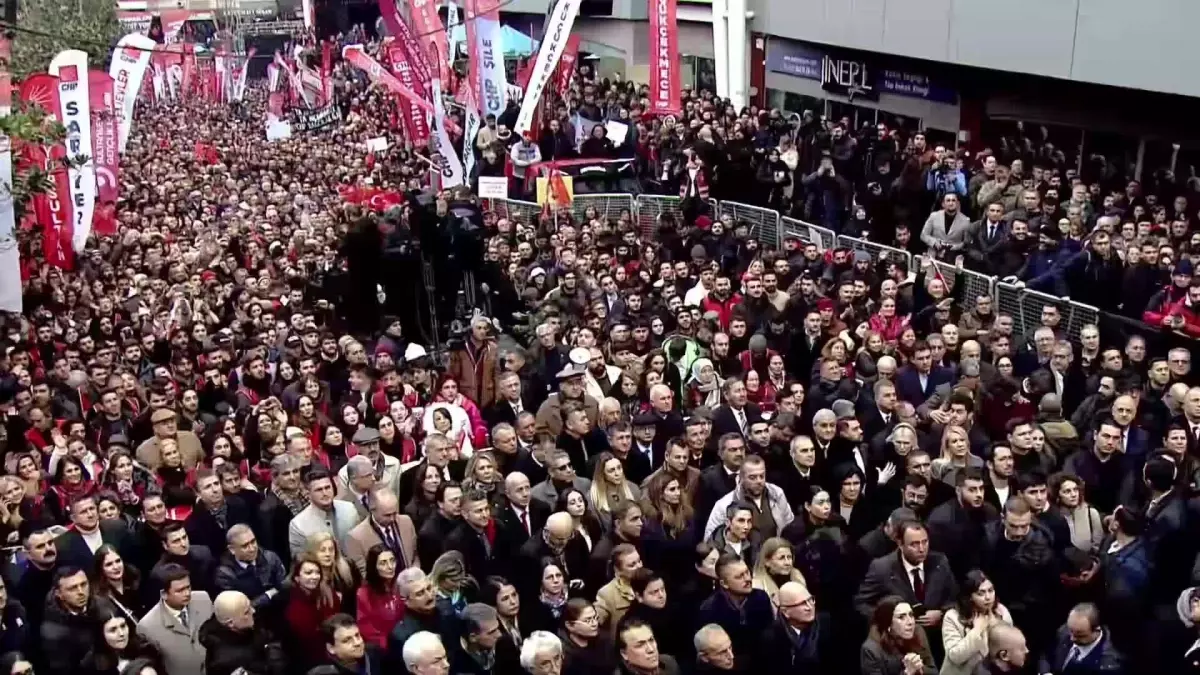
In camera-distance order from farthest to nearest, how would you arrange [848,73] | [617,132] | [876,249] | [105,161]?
[848,73] < [617,132] < [105,161] < [876,249]

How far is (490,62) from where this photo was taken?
832 inches

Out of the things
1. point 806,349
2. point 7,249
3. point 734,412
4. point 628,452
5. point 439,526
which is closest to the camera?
point 439,526

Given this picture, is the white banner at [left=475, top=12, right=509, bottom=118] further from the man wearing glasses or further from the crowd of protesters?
the man wearing glasses

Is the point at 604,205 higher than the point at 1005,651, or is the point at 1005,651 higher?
the point at 1005,651

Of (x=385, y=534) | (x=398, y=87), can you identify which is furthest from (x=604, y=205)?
(x=385, y=534)

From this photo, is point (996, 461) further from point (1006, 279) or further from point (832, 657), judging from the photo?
point (1006, 279)

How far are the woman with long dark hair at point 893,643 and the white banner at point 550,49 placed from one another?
14712 mm

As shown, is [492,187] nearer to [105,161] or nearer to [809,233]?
[809,233]

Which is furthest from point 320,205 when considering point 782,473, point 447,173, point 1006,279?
point 782,473

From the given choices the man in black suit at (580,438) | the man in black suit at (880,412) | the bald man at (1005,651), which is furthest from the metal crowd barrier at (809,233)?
the bald man at (1005,651)

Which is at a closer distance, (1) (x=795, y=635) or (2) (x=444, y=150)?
(1) (x=795, y=635)

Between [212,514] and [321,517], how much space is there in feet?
2.25

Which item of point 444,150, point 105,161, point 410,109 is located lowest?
point 105,161

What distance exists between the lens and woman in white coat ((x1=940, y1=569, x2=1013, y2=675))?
6418 mm
